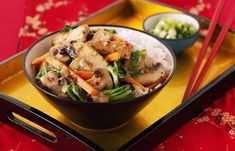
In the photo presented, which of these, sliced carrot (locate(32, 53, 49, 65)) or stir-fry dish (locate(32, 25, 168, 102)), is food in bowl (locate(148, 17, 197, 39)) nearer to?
Answer: stir-fry dish (locate(32, 25, 168, 102))

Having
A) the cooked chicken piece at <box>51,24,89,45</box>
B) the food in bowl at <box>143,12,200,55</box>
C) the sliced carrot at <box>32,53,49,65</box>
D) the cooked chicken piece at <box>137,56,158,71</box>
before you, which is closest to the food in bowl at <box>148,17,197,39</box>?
the food in bowl at <box>143,12,200,55</box>

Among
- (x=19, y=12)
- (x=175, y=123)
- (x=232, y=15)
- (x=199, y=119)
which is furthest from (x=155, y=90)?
(x=19, y=12)

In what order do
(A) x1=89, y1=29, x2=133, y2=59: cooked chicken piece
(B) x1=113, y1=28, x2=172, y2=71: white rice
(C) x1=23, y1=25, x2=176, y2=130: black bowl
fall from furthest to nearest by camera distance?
1. (B) x1=113, y1=28, x2=172, y2=71: white rice
2. (A) x1=89, y1=29, x2=133, y2=59: cooked chicken piece
3. (C) x1=23, y1=25, x2=176, y2=130: black bowl

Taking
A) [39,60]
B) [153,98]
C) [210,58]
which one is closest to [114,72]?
[153,98]

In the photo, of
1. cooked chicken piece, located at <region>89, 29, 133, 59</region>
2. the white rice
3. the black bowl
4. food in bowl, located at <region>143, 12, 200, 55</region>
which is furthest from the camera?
food in bowl, located at <region>143, 12, 200, 55</region>

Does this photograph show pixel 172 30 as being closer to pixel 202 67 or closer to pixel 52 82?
pixel 202 67

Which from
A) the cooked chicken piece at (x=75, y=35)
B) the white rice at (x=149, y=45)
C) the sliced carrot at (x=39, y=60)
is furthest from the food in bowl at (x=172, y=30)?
the sliced carrot at (x=39, y=60)
